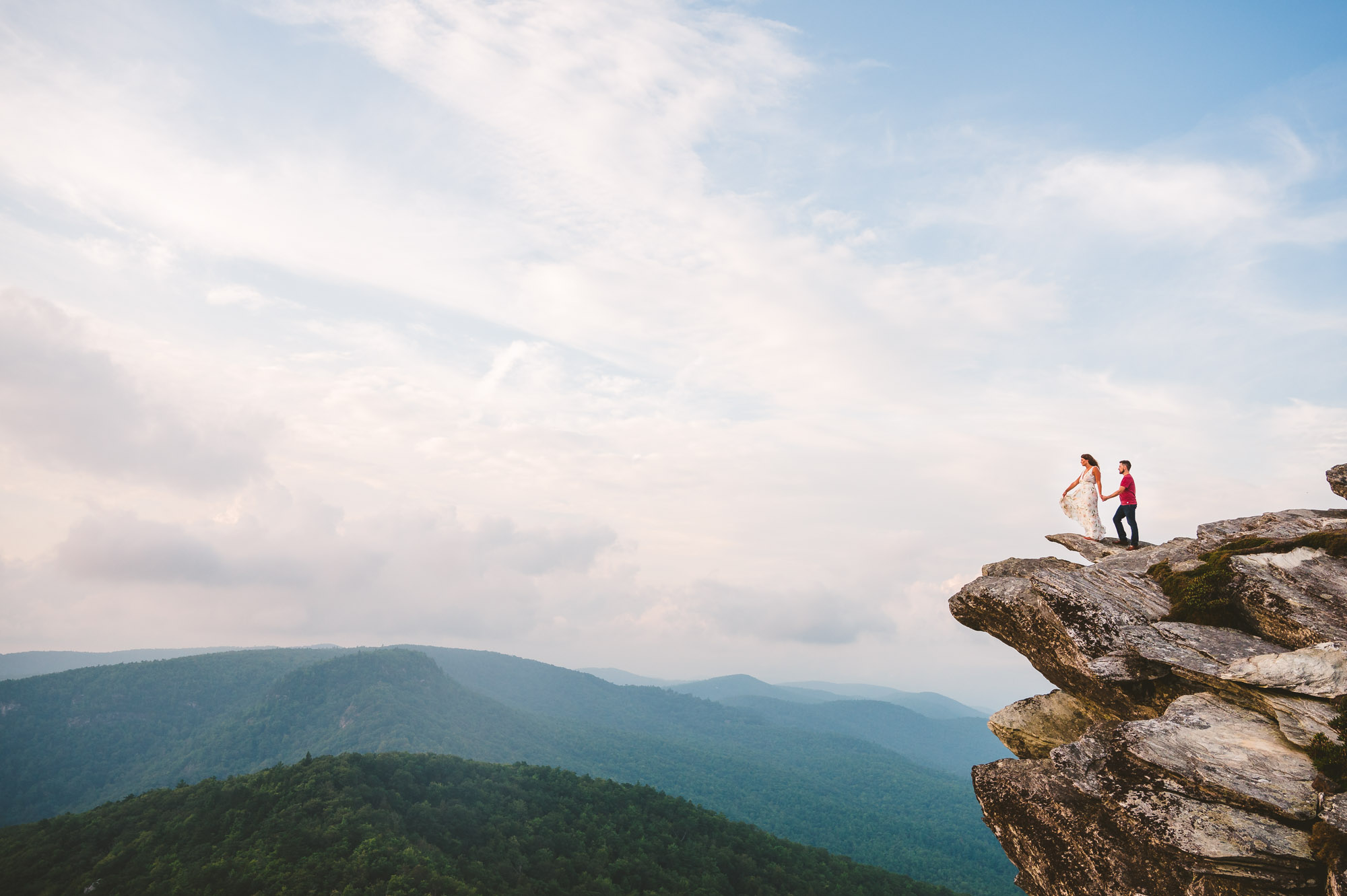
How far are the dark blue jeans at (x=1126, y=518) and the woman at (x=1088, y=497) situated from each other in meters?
0.85

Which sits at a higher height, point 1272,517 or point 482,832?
point 1272,517

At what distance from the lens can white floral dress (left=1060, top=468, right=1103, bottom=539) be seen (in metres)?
23.4

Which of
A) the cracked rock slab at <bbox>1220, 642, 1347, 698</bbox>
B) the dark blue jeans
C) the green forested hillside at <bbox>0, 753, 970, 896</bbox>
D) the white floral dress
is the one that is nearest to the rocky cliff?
the cracked rock slab at <bbox>1220, 642, 1347, 698</bbox>

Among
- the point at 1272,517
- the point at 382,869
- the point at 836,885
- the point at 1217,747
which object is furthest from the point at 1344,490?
the point at 836,885

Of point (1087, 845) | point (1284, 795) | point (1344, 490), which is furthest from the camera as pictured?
point (1344, 490)

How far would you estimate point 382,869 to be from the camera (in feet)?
225

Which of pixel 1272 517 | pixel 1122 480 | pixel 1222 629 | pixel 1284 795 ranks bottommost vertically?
pixel 1284 795

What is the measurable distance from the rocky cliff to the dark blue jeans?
6.66ft

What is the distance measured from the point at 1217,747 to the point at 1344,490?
11363 mm

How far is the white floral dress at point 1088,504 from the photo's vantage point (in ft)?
76.7

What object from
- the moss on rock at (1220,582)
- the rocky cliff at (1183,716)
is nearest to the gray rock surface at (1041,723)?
the rocky cliff at (1183,716)

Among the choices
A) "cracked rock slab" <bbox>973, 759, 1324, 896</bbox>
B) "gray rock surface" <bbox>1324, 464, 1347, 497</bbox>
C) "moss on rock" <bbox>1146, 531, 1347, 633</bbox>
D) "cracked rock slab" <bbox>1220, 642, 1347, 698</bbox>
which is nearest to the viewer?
"cracked rock slab" <bbox>973, 759, 1324, 896</bbox>

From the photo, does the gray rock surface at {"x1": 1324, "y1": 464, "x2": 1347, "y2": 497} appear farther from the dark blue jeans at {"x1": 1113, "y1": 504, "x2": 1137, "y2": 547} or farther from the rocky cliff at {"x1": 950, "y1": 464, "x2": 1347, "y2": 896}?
the dark blue jeans at {"x1": 1113, "y1": 504, "x2": 1137, "y2": 547}

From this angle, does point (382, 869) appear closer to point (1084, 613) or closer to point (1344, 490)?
point (1084, 613)
